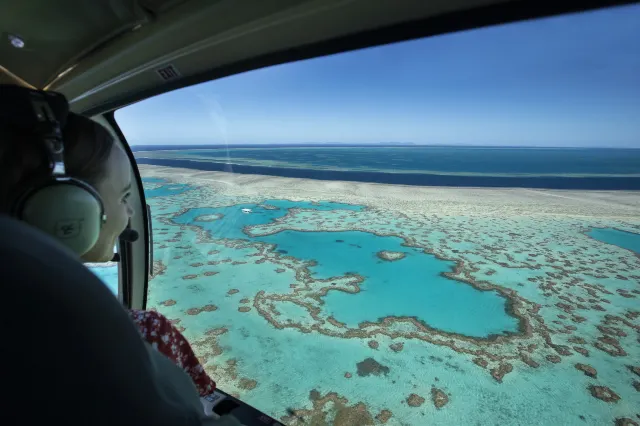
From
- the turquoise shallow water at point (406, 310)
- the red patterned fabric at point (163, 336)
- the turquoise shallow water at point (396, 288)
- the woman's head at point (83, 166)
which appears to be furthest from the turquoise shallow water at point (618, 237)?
the woman's head at point (83, 166)

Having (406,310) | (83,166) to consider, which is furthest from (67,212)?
(406,310)

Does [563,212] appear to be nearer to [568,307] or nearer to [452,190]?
[452,190]

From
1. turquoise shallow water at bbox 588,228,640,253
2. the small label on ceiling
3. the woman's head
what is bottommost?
turquoise shallow water at bbox 588,228,640,253

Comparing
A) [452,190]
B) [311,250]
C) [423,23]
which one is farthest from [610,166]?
[423,23]

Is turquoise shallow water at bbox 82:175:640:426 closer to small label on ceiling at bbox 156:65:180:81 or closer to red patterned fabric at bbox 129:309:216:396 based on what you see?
red patterned fabric at bbox 129:309:216:396

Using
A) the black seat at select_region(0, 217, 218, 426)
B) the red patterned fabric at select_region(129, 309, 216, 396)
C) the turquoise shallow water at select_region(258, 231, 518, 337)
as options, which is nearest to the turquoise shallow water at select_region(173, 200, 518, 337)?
the turquoise shallow water at select_region(258, 231, 518, 337)

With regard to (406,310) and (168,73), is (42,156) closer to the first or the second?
(168,73)
